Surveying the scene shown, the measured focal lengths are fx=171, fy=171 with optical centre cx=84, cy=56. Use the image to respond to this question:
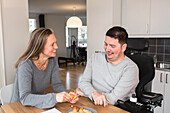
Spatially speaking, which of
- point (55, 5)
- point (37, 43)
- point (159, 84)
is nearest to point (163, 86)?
point (159, 84)

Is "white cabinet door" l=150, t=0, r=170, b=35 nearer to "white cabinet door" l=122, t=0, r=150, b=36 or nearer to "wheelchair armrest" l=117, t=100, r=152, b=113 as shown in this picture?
"white cabinet door" l=122, t=0, r=150, b=36

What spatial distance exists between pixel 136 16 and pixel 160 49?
826 millimetres

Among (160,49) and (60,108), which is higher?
(160,49)

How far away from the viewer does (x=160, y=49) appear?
344 centimetres

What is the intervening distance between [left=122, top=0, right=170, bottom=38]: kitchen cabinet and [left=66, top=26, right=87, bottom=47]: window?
7.12 metres

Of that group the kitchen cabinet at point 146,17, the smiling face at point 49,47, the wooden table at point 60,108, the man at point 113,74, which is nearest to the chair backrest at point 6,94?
the wooden table at point 60,108

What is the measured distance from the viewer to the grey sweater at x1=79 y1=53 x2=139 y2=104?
5.15ft

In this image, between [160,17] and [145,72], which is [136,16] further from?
[145,72]

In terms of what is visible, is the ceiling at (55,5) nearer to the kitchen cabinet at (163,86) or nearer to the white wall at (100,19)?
the white wall at (100,19)

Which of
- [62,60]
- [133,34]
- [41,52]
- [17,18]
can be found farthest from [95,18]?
[62,60]

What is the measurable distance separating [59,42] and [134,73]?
326 inches

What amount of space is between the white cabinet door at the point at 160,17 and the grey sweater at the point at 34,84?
2.07m

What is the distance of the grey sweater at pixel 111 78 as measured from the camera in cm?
157

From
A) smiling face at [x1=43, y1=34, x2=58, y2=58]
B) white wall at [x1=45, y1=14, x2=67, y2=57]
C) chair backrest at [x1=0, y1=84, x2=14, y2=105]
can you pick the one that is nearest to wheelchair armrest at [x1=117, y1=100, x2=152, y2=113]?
smiling face at [x1=43, y1=34, x2=58, y2=58]
